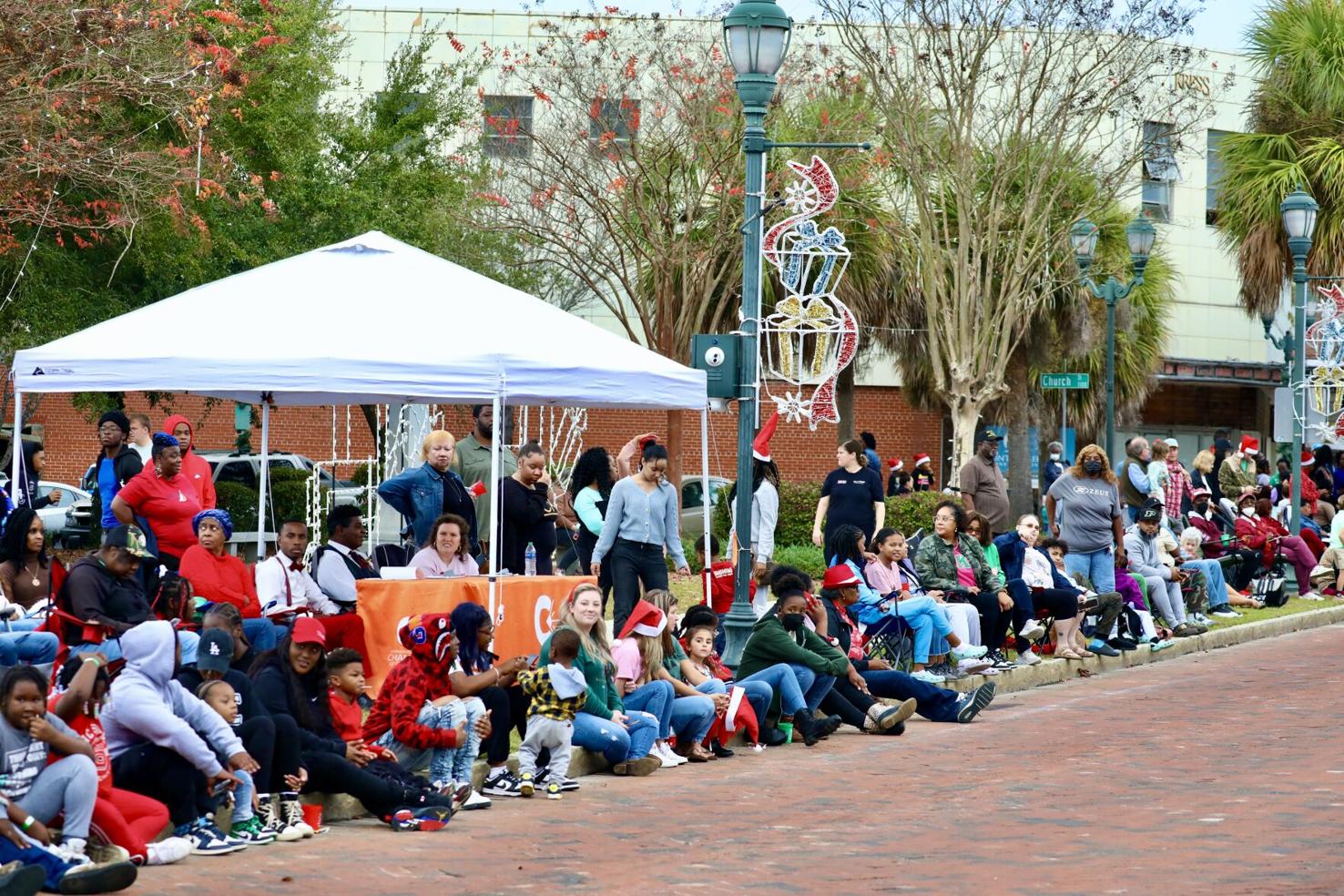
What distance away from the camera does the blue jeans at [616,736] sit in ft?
36.8

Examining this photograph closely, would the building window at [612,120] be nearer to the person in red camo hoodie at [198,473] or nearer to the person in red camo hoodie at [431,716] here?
the person in red camo hoodie at [198,473]

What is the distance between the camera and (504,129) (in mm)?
29375

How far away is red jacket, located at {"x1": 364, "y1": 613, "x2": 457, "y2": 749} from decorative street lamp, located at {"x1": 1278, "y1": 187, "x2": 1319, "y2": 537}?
18.0 m

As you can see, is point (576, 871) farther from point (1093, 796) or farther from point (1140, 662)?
point (1140, 662)

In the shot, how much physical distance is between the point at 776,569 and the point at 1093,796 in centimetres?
363

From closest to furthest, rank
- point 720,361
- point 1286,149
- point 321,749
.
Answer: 1. point 321,749
2. point 720,361
3. point 1286,149

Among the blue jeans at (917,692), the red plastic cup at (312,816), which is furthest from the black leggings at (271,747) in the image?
the blue jeans at (917,692)

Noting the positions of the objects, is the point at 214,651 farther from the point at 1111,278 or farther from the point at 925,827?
the point at 1111,278

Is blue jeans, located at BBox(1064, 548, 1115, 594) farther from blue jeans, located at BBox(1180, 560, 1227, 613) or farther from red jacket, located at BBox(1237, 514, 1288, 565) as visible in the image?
red jacket, located at BBox(1237, 514, 1288, 565)

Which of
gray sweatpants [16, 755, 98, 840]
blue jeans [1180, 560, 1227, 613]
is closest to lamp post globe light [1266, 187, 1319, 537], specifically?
blue jeans [1180, 560, 1227, 613]

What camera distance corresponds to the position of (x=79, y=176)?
60.0ft

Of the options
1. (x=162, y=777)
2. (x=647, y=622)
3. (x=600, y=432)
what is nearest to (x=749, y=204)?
(x=647, y=622)

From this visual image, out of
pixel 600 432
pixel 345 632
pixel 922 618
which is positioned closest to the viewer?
pixel 345 632

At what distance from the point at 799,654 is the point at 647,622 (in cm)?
150
